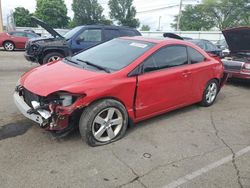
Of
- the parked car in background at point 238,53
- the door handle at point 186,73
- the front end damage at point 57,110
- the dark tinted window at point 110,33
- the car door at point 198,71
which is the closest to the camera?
the front end damage at point 57,110

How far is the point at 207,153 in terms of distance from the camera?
4.00 meters

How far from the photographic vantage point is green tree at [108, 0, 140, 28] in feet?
210

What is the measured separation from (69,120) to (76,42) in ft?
20.3

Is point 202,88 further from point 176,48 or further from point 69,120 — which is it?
point 69,120

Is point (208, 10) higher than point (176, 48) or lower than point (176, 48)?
higher

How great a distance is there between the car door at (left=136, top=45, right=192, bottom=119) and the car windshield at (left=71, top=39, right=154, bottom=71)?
0.27 m

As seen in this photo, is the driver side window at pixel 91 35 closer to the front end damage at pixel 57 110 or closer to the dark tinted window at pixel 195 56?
the dark tinted window at pixel 195 56

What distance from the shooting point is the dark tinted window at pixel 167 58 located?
4.64m

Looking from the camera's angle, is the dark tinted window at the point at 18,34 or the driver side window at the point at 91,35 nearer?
the driver side window at the point at 91,35

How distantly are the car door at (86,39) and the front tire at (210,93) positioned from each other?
15.3 feet

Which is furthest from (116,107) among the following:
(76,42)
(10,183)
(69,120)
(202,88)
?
(76,42)

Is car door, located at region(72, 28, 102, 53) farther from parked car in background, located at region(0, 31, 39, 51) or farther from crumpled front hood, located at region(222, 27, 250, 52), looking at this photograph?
parked car in background, located at region(0, 31, 39, 51)

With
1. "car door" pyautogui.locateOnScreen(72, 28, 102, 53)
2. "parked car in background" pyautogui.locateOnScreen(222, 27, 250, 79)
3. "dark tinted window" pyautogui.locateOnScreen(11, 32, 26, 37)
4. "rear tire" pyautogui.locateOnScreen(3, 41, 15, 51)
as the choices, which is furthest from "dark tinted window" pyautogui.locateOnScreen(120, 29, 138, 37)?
"rear tire" pyautogui.locateOnScreen(3, 41, 15, 51)

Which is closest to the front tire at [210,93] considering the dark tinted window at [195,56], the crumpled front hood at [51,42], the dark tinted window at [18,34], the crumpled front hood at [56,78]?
the dark tinted window at [195,56]
